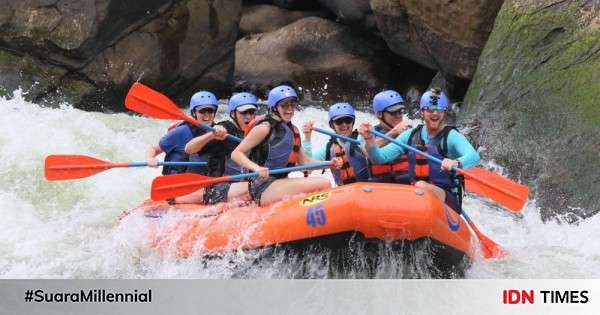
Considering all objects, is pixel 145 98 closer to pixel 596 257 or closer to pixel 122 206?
pixel 122 206

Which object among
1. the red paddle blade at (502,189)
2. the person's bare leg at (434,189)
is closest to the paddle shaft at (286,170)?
the person's bare leg at (434,189)

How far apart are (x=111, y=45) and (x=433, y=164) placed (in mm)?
6817

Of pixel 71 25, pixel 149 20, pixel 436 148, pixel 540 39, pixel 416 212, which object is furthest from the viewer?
pixel 149 20

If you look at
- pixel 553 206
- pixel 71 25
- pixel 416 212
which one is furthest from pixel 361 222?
pixel 71 25

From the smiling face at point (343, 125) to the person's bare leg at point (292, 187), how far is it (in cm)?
51

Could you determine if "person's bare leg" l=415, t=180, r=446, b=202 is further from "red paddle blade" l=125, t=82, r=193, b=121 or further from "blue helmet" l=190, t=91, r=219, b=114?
"red paddle blade" l=125, t=82, r=193, b=121

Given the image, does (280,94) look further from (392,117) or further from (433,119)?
(433,119)

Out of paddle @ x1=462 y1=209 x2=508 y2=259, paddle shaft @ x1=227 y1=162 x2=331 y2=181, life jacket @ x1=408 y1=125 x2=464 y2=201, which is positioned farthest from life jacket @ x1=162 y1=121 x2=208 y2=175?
paddle @ x1=462 y1=209 x2=508 y2=259

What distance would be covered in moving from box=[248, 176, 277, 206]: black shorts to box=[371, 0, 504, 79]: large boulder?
18.8 feet

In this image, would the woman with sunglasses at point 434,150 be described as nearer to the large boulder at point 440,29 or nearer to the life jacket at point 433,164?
the life jacket at point 433,164

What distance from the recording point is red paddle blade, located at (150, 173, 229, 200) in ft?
22.4

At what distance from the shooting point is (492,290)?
6.24 m

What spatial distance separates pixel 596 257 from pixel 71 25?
709 centimetres

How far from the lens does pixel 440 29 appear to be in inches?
477
